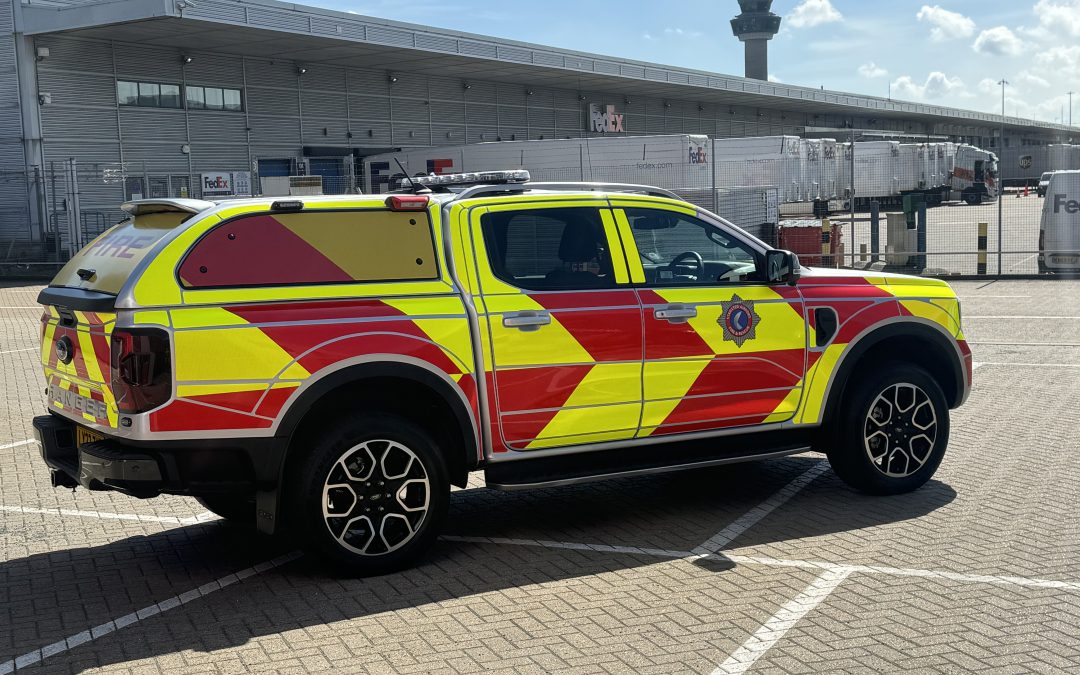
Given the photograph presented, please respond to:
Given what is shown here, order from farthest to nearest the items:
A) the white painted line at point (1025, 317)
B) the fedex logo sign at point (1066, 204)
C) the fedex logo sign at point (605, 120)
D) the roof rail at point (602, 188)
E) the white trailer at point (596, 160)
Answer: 1. the fedex logo sign at point (605, 120)
2. the white trailer at point (596, 160)
3. the fedex logo sign at point (1066, 204)
4. the white painted line at point (1025, 317)
5. the roof rail at point (602, 188)

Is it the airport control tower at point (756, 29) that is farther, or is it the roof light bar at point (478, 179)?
the airport control tower at point (756, 29)

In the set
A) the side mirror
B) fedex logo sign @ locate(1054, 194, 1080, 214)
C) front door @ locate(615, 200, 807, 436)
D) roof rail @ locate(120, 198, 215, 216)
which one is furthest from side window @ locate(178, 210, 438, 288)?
fedex logo sign @ locate(1054, 194, 1080, 214)

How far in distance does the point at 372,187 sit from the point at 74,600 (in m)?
31.6

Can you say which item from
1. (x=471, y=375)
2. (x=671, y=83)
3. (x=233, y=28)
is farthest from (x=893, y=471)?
(x=671, y=83)

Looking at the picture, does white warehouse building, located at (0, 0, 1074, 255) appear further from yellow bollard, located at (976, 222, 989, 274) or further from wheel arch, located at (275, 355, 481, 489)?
wheel arch, located at (275, 355, 481, 489)

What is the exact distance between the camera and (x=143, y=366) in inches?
204

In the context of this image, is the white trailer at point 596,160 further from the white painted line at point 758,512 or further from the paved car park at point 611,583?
the paved car park at point 611,583

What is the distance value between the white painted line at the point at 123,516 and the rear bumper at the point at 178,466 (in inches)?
55.4

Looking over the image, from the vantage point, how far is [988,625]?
486cm

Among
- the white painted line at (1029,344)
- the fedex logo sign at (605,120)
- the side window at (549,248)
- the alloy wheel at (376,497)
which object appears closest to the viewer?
the alloy wheel at (376,497)

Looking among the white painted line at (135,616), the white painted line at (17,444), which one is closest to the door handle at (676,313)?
the white painted line at (135,616)

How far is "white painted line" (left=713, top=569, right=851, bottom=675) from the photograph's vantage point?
178 inches

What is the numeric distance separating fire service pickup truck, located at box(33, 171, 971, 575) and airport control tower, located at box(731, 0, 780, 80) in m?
148

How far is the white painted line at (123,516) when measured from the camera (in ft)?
22.7
